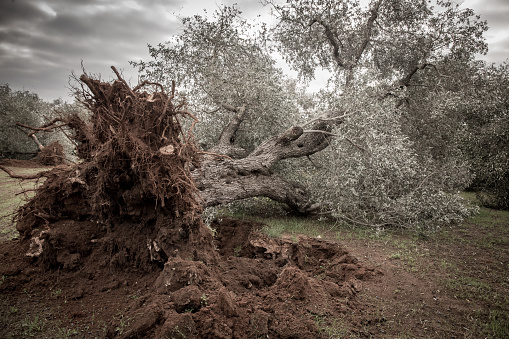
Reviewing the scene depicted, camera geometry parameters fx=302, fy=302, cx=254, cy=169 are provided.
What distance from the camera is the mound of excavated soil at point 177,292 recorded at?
9.57ft

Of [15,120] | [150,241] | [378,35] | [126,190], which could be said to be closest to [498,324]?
[150,241]

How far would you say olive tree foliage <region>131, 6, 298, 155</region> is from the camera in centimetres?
830

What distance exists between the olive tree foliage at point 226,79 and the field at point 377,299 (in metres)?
3.86

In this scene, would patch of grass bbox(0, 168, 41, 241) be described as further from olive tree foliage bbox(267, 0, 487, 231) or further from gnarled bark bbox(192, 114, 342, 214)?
olive tree foliage bbox(267, 0, 487, 231)

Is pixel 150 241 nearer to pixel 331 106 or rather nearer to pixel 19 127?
pixel 331 106

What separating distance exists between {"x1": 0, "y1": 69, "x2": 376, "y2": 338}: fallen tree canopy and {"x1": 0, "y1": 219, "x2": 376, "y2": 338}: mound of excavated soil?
0.01m

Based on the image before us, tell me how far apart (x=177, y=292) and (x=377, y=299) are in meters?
2.46

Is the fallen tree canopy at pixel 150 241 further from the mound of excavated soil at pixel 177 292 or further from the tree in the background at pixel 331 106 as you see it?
the tree in the background at pixel 331 106

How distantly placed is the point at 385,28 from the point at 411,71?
1.79 m

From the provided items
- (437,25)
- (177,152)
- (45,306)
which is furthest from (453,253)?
(437,25)

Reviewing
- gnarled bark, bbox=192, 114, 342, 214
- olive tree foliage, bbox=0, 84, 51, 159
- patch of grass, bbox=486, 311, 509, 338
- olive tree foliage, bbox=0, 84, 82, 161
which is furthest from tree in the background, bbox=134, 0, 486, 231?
olive tree foliage, bbox=0, 84, 51, 159

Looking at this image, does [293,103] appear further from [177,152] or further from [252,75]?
[177,152]

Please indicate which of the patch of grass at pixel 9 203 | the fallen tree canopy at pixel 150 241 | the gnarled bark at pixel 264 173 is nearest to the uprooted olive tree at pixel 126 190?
the fallen tree canopy at pixel 150 241

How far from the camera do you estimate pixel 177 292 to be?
3170 millimetres
